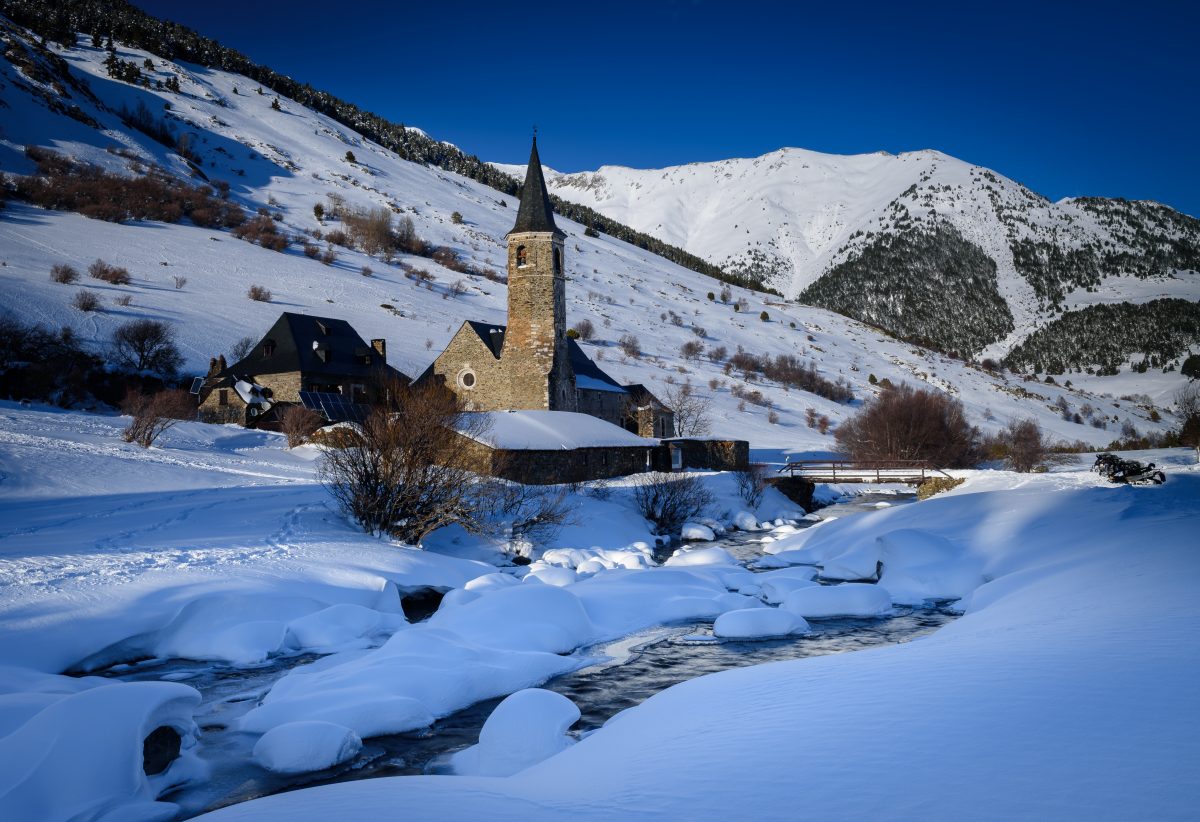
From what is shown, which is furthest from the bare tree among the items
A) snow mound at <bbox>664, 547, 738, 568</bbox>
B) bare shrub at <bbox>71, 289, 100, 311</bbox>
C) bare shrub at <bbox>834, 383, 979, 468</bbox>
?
bare shrub at <bbox>71, 289, 100, 311</bbox>

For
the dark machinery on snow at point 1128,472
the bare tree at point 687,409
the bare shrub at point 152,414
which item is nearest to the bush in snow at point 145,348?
the bare shrub at point 152,414

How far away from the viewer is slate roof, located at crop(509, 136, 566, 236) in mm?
40094

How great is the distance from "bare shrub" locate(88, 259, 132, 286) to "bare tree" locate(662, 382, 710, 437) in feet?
126

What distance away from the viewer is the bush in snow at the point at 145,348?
134 feet

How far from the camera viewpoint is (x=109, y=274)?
164 ft

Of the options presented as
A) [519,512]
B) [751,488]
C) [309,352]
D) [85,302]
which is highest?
[85,302]

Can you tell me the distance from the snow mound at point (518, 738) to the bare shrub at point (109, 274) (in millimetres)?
53949

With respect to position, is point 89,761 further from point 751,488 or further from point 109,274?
point 109,274

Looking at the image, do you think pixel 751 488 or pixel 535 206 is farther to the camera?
pixel 535 206

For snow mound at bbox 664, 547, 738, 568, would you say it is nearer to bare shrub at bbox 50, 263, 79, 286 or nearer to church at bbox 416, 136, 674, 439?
church at bbox 416, 136, 674, 439

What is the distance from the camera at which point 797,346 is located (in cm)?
8438

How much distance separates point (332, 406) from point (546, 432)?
15.8m

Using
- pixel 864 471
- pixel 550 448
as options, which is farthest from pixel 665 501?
pixel 864 471

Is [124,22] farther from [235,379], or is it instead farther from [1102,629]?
[1102,629]
